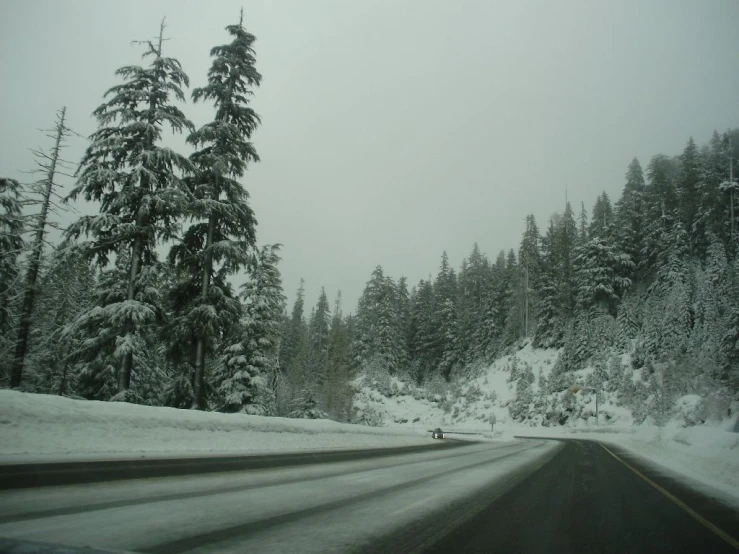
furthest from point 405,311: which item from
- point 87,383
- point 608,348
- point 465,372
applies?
point 87,383

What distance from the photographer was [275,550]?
159 inches

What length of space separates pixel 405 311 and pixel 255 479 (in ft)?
284

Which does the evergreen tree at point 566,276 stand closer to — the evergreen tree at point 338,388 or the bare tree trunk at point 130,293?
Result: the evergreen tree at point 338,388

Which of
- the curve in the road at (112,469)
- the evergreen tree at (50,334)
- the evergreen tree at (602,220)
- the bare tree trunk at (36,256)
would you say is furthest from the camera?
the evergreen tree at (602,220)

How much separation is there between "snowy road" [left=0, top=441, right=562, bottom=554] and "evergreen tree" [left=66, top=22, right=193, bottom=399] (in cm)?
1301

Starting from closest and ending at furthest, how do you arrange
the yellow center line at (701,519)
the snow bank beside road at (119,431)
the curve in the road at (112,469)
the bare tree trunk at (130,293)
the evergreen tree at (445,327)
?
the yellow center line at (701,519), the curve in the road at (112,469), the snow bank beside road at (119,431), the bare tree trunk at (130,293), the evergreen tree at (445,327)

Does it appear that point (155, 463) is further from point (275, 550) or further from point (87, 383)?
point (87, 383)

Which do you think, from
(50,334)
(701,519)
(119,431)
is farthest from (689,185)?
(50,334)

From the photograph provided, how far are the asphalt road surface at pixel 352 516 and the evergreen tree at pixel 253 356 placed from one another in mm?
Result: 20027

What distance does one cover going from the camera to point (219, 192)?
22406 mm

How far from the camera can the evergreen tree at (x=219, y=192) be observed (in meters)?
21.0

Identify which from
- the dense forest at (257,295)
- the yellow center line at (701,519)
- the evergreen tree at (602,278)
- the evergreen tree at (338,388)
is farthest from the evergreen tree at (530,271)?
the yellow center line at (701,519)

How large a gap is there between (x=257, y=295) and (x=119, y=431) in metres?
20.4

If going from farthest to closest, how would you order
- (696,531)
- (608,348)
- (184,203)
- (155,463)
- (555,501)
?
(608,348)
(184,203)
(155,463)
(555,501)
(696,531)
